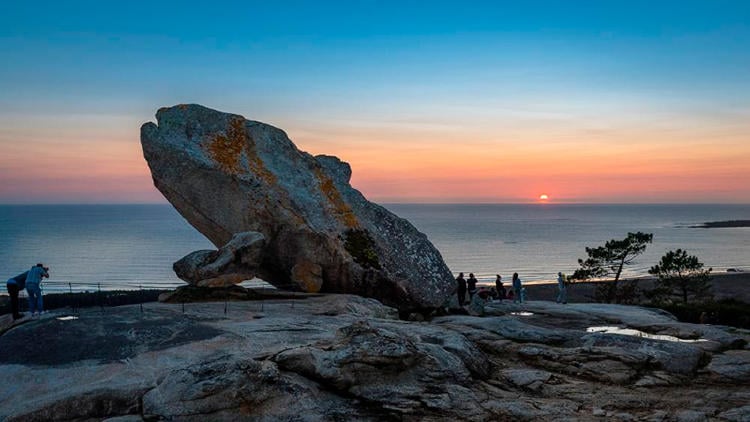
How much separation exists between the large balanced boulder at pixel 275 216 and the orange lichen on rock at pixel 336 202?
51 millimetres

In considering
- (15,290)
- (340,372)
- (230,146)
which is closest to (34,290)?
(15,290)

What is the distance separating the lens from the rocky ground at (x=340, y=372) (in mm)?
11039

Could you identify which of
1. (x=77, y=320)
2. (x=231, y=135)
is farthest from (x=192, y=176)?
(x=77, y=320)

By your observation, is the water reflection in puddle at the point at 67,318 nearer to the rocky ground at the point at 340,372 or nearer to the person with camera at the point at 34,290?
the rocky ground at the point at 340,372

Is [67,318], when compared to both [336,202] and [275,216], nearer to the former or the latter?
[275,216]

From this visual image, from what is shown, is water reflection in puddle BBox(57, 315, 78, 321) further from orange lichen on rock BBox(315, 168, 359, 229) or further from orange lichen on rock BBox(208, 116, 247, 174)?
orange lichen on rock BBox(315, 168, 359, 229)

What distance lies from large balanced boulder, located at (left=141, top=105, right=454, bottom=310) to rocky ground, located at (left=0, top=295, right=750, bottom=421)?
20.7 feet

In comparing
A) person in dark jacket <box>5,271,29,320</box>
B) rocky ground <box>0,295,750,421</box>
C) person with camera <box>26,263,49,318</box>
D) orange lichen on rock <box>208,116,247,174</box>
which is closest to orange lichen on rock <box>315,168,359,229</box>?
orange lichen on rock <box>208,116,247,174</box>

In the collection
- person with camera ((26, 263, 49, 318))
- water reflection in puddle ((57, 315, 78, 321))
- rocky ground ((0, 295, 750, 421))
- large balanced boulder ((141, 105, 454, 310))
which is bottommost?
rocky ground ((0, 295, 750, 421))

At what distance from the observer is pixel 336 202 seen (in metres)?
25.5

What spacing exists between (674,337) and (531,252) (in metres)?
95.9

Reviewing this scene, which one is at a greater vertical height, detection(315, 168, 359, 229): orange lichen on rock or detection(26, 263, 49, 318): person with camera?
detection(315, 168, 359, 229): orange lichen on rock

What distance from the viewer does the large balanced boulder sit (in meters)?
23.8

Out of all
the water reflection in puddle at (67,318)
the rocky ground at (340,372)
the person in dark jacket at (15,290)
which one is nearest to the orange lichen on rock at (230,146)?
the rocky ground at (340,372)
